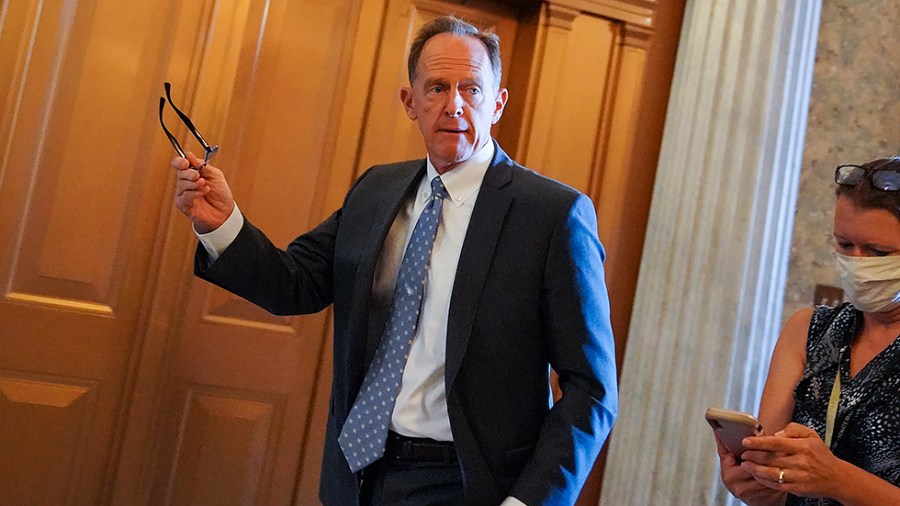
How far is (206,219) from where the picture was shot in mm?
1814

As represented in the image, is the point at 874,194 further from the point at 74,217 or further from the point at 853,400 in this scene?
the point at 74,217

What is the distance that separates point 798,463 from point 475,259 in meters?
0.69

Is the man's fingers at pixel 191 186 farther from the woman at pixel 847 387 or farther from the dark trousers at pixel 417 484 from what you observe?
the woman at pixel 847 387

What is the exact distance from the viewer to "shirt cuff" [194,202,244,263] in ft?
5.98

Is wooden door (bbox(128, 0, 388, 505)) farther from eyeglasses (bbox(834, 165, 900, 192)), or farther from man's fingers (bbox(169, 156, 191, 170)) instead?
eyeglasses (bbox(834, 165, 900, 192))

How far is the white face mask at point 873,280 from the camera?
5.49 ft

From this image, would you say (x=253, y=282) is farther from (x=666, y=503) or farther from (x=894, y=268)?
(x=666, y=503)

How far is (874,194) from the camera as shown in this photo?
66.5 inches

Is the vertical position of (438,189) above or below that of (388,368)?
above

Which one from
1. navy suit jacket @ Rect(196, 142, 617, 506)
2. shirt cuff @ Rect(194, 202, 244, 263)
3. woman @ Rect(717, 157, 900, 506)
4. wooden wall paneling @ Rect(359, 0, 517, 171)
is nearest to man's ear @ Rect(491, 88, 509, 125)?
navy suit jacket @ Rect(196, 142, 617, 506)

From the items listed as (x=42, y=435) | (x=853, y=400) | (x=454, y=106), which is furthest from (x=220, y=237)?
(x=42, y=435)

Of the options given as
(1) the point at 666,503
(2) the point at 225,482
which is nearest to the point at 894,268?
(1) the point at 666,503

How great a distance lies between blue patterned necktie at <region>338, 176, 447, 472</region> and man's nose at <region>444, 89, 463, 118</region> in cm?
24

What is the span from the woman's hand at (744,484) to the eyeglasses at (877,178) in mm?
558
